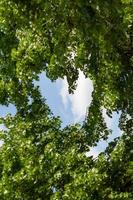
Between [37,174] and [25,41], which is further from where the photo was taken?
[37,174]

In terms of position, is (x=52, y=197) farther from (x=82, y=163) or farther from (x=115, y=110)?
(x=115, y=110)

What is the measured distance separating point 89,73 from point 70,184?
433cm

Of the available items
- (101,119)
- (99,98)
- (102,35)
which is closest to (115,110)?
(99,98)

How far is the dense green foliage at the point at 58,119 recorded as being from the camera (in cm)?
1677

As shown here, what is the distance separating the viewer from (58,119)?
2153 cm

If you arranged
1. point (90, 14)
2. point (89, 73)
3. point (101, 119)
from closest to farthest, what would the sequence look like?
point (90, 14), point (89, 73), point (101, 119)

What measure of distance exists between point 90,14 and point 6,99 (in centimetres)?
1023

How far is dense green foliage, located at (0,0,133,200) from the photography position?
1677 cm

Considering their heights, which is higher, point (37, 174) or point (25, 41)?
point (25, 41)

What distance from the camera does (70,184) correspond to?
61.2 ft

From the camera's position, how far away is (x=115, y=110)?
18562mm

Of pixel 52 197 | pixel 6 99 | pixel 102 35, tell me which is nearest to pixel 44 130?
pixel 6 99

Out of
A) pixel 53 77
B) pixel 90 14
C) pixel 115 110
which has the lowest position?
pixel 90 14

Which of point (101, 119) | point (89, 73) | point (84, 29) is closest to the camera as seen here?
point (84, 29)
